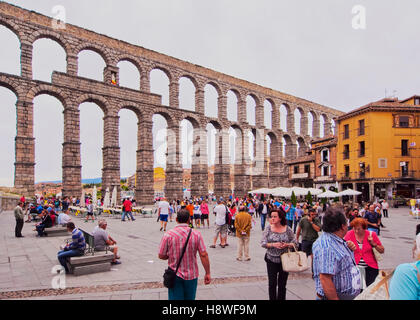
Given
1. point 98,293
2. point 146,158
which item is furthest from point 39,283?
point 146,158

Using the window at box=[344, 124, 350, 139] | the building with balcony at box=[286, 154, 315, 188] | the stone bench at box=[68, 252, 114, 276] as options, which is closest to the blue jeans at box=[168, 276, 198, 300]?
the stone bench at box=[68, 252, 114, 276]

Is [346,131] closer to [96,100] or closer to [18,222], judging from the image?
[96,100]

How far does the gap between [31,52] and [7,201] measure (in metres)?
13.5

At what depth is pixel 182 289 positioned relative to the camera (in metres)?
3.34

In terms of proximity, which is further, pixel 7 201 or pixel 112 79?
pixel 112 79

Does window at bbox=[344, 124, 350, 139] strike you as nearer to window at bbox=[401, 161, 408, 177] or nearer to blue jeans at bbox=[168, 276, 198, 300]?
window at bbox=[401, 161, 408, 177]

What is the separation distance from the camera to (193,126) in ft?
122

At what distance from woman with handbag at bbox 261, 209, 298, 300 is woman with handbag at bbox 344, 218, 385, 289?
3.24 ft

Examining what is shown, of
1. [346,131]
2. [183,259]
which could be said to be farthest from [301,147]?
[183,259]

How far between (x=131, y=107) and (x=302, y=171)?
86.0ft

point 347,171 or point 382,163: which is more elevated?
point 382,163

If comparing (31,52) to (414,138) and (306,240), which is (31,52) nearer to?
(306,240)

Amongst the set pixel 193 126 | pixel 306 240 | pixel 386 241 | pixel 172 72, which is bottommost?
pixel 386 241

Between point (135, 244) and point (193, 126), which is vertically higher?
point (193, 126)
